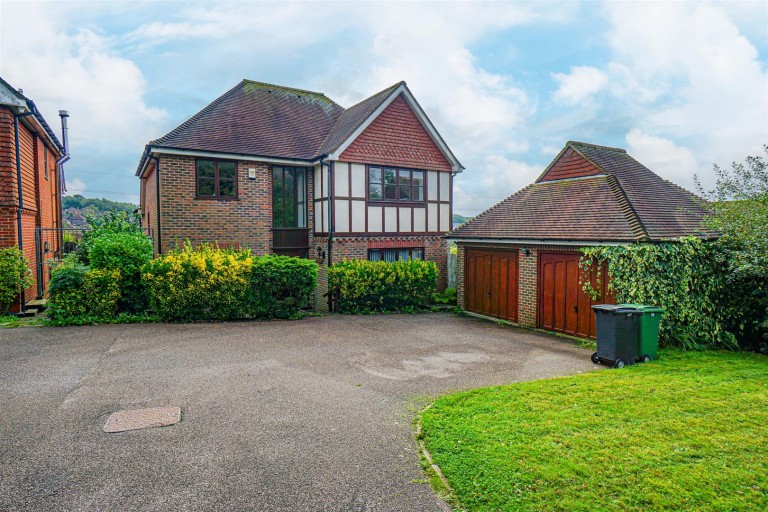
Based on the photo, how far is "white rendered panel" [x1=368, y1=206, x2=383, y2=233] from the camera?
663 inches

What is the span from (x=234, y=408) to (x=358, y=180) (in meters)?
11.5

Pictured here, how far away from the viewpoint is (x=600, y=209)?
12.3 m

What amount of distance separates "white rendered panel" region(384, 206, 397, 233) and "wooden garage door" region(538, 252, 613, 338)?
19.8 ft

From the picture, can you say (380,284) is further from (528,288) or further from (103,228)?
(103,228)

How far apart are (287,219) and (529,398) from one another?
41.0 ft

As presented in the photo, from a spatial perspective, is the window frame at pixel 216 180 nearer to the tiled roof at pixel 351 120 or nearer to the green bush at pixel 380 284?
the tiled roof at pixel 351 120

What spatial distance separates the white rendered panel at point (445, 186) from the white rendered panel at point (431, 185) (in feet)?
0.95

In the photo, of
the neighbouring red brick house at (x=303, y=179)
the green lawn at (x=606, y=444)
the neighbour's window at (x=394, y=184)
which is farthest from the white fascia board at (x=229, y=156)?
the green lawn at (x=606, y=444)

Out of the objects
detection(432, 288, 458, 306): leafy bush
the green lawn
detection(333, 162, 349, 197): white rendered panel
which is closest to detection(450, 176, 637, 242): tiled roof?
detection(432, 288, 458, 306): leafy bush

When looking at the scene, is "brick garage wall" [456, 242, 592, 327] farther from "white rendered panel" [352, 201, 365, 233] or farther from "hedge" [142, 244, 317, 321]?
"hedge" [142, 244, 317, 321]

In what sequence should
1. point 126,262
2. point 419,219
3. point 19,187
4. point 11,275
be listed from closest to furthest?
point 11,275
point 126,262
point 19,187
point 419,219

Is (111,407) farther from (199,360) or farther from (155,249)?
(155,249)

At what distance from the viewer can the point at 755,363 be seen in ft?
30.0

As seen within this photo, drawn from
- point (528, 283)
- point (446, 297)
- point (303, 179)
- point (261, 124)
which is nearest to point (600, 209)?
point (528, 283)
